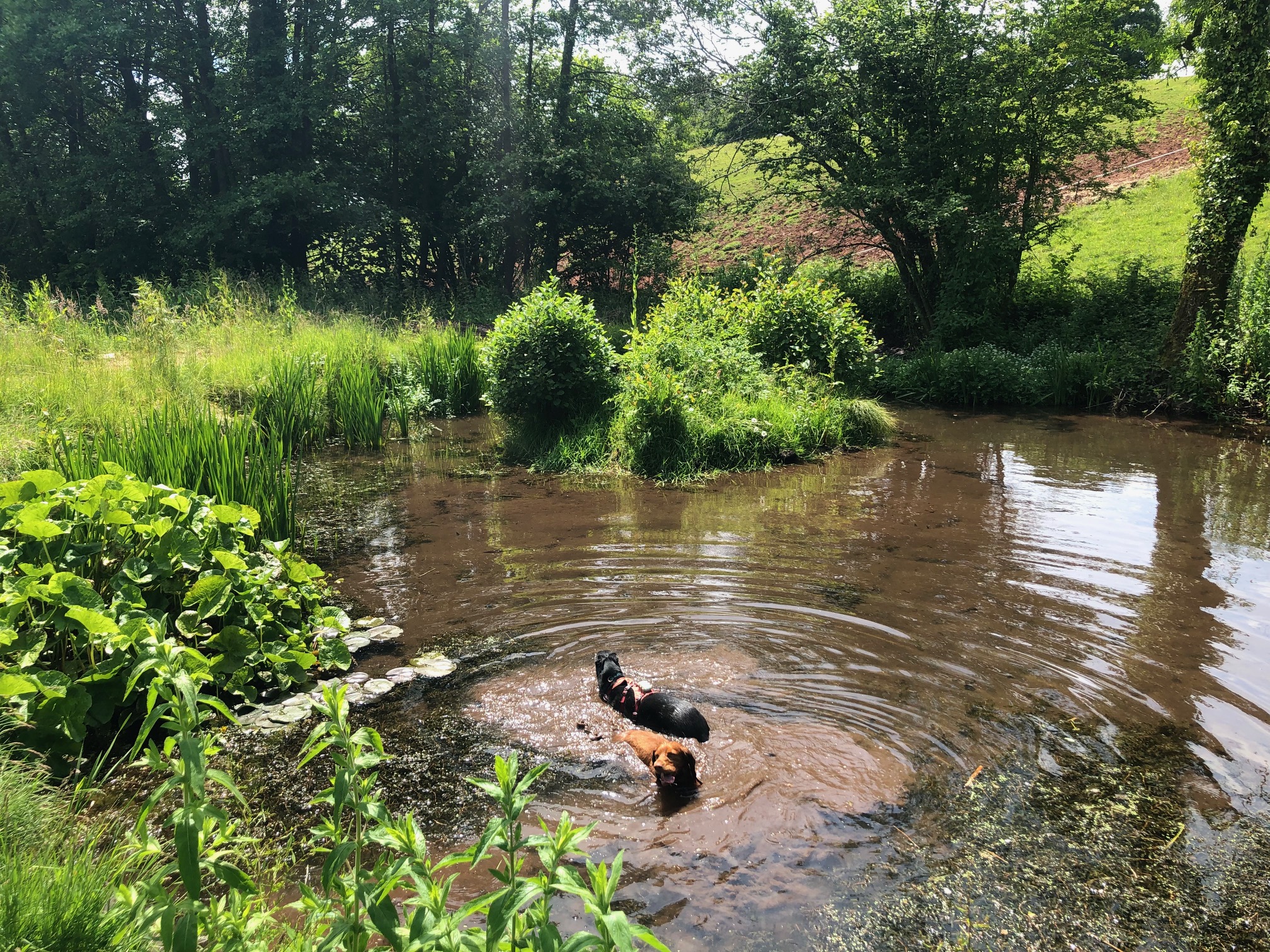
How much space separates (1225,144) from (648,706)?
41.6 ft

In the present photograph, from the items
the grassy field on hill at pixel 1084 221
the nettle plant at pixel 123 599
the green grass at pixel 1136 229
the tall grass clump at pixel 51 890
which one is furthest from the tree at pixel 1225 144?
the tall grass clump at pixel 51 890

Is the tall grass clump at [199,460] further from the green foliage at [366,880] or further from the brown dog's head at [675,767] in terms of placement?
the green foliage at [366,880]

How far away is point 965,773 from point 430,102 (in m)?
21.5

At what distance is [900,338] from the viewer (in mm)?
17344

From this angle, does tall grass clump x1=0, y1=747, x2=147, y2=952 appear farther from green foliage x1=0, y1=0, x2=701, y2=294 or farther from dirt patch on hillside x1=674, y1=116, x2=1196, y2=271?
green foliage x1=0, y1=0, x2=701, y2=294

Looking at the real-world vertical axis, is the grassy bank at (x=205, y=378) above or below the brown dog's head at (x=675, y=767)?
above

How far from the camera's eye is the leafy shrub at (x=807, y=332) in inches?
436

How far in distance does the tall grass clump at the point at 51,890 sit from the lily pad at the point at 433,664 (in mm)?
1879

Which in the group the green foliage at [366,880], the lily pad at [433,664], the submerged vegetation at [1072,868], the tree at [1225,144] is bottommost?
the submerged vegetation at [1072,868]

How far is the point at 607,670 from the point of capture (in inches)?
149

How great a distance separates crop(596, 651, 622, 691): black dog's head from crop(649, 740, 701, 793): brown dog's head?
26.0 inches

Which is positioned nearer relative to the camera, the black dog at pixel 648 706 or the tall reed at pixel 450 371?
the black dog at pixel 648 706

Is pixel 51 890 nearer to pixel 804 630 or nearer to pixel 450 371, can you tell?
pixel 804 630

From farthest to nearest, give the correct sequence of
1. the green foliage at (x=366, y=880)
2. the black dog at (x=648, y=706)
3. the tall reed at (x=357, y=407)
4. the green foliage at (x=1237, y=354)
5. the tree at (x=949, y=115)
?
1. the tree at (x=949, y=115)
2. the green foliage at (x=1237, y=354)
3. the tall reed at (x=357, y=407)
4. the black dog at (x=648, y=706)
5. the green foliage at (x=366, y=880)
